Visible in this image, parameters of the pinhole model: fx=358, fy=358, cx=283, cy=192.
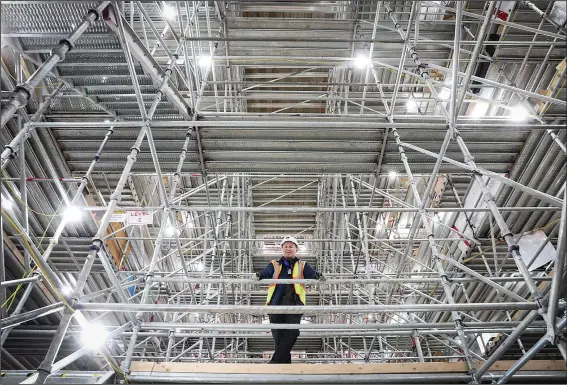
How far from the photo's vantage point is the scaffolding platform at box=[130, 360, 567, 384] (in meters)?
4.12

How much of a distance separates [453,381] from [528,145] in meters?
5.12

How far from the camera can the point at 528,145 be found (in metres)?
7.09

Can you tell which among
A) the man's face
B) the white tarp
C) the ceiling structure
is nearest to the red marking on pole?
the ceiling structure

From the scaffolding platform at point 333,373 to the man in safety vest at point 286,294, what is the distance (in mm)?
804

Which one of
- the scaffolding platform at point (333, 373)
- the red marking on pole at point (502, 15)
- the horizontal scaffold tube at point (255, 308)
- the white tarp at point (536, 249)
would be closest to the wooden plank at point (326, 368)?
the scaffolding platform at point (333, 373)

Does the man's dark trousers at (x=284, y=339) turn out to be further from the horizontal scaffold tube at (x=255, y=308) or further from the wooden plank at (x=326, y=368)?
the horizontal scaffold tube at (x=255, y=308)

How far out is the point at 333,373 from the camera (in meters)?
4.22

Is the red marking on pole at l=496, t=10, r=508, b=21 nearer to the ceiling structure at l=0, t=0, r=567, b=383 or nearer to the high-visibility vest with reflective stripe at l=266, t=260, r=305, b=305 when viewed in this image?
the ceiling structure at l=0, t=0, r=567, b=383

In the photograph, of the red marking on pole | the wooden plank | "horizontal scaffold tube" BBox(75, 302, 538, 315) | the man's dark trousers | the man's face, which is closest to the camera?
"horizontal scaffold tube" BBox(75, 302, 538, 315)

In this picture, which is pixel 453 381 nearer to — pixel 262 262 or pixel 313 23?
pixel 313 23

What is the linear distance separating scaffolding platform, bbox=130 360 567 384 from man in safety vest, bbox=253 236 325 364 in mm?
804

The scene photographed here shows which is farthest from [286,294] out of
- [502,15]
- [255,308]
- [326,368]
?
[502,15]

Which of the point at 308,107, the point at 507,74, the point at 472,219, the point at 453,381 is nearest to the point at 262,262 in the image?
the point at 308,107

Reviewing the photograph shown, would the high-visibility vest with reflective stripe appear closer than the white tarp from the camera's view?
Yes
